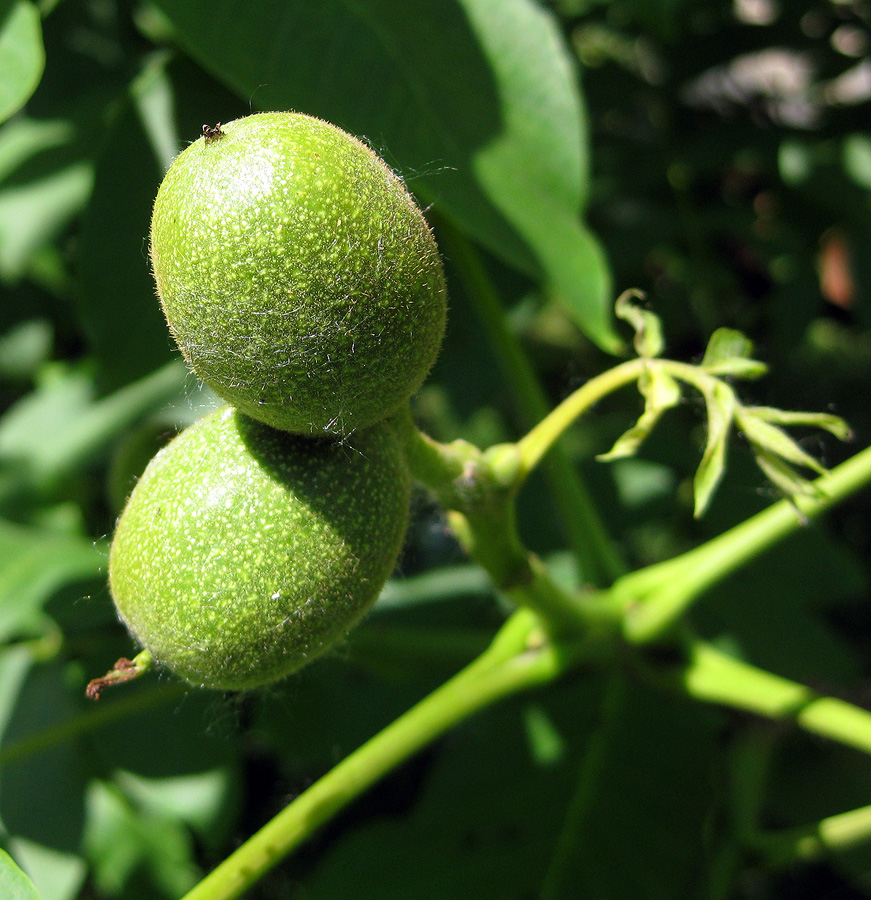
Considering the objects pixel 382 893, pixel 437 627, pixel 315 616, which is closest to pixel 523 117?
pixel 315 616

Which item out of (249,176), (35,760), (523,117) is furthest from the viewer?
(35,760)

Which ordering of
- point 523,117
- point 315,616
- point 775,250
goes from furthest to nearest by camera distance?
point 775,250
point 523,117
point 315,616

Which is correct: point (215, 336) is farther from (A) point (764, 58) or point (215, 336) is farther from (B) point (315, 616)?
(A) point (764, 58)

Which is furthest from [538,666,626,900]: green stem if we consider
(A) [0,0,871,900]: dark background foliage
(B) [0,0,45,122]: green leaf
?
(B) [0,0,45,122]: green leaf

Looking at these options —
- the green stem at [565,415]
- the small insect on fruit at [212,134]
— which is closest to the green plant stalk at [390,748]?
the green stem at [565,415]

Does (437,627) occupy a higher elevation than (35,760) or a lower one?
lower

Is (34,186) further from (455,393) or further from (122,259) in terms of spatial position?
(455,393)

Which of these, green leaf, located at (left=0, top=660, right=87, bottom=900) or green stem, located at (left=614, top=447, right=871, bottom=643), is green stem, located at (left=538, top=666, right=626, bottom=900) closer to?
green stem, located at (left=614, top=447, right=871, bottom=643)
